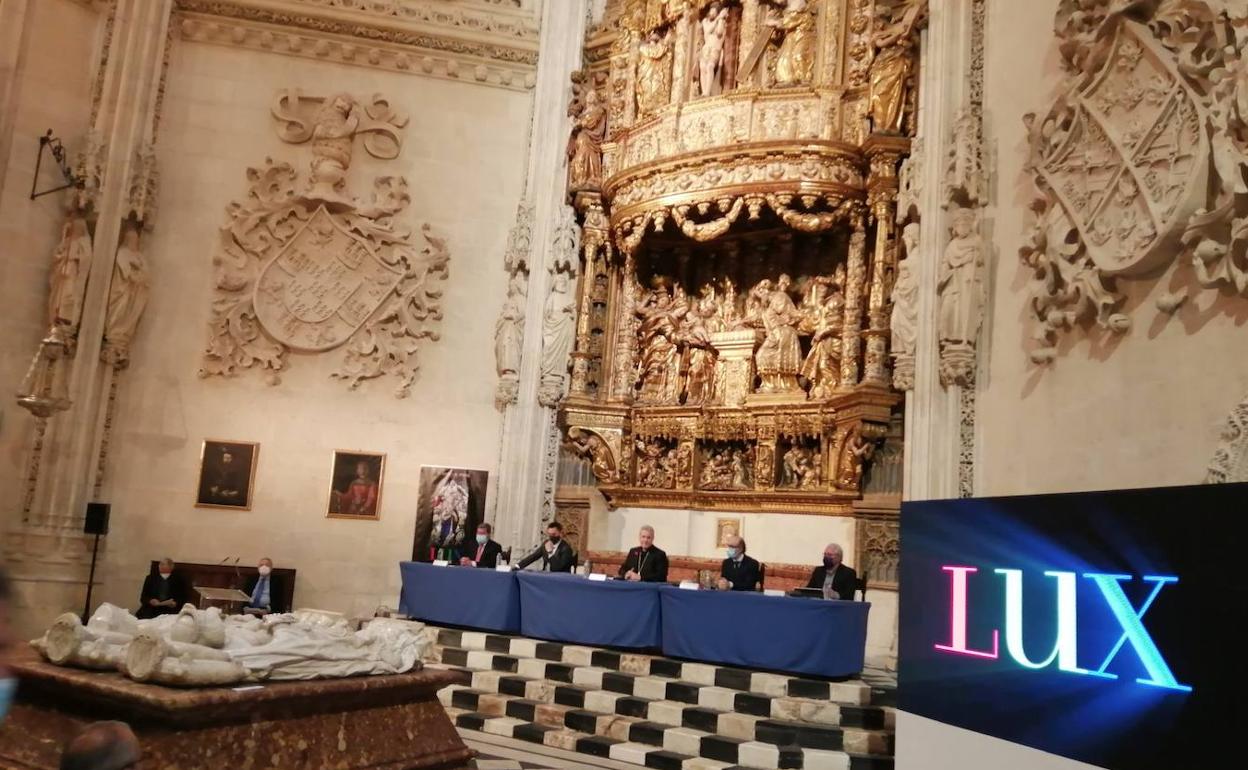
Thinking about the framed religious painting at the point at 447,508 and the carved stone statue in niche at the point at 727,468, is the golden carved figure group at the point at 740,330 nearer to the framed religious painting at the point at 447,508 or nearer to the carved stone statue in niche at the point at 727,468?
the carved stone statue in niche at the point at 727,468

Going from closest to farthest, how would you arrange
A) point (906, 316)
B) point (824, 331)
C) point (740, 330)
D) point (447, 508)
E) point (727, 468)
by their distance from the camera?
point (906, 316) < point (824, 331) < point (727, 468) < point (740, 330) < point (447, 508)

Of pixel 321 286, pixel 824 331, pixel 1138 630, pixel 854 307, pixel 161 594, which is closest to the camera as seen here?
pixel 1138 630

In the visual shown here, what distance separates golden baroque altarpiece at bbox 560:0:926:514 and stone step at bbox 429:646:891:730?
363 cm

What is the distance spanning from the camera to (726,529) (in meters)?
12.2

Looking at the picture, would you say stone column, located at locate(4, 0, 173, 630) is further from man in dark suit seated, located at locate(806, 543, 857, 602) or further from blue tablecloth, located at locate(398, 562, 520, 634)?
man in dark suit seated, located at locate(806, 543, 857, 602)

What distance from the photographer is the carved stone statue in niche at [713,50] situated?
12.7 metres

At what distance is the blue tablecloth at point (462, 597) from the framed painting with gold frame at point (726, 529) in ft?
10.6

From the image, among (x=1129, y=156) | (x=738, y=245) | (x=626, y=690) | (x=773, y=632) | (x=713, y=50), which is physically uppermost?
(x=713, y=50)

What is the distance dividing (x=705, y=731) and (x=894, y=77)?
7.45m

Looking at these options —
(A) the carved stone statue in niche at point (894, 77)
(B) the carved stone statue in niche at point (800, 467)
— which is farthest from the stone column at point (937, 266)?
(B) the carved stone statue in niche at point (800, 467)

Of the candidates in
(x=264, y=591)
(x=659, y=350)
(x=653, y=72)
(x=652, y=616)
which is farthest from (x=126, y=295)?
(x=652, y=616)

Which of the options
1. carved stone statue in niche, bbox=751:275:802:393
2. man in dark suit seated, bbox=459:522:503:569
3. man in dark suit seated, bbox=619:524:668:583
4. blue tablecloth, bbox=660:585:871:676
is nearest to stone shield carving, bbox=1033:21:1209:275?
blue tablecloth, bbox=660:585:871:676

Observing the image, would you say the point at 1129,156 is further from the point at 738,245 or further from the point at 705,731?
the point at 738,245

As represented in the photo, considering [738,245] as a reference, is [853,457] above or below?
below
